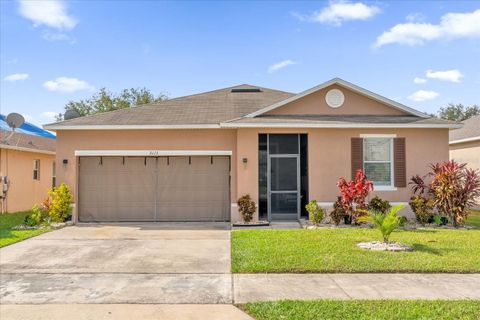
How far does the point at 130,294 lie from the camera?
5574 mm

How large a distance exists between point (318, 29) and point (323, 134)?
206 inches

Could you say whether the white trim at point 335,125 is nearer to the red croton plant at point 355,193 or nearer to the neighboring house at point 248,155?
the neighboring house at point 248,155

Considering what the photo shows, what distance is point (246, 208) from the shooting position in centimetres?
1205

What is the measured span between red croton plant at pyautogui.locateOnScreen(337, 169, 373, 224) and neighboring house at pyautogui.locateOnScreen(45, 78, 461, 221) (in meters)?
0.83

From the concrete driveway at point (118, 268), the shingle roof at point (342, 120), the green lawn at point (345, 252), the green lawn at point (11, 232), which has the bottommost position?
the concrete driveway at point (118, 268)

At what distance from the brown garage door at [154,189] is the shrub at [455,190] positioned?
6911mm

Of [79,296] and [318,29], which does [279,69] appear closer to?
[318,29]

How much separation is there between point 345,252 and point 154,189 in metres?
7.66

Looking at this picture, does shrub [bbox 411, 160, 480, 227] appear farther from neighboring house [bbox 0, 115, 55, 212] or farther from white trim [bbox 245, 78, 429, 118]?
neighboring house [bbox 0, 115, 55, 212]

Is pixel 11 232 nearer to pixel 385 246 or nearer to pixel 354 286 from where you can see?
pixel 354 286

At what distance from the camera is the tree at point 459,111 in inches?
→ 1873

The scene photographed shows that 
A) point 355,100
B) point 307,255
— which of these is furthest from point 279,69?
point 307,255

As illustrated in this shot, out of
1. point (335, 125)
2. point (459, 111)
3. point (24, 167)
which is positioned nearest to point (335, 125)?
point (335, 125)

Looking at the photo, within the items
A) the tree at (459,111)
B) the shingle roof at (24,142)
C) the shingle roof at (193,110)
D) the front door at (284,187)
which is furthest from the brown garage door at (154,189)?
the tree at (459,111)
